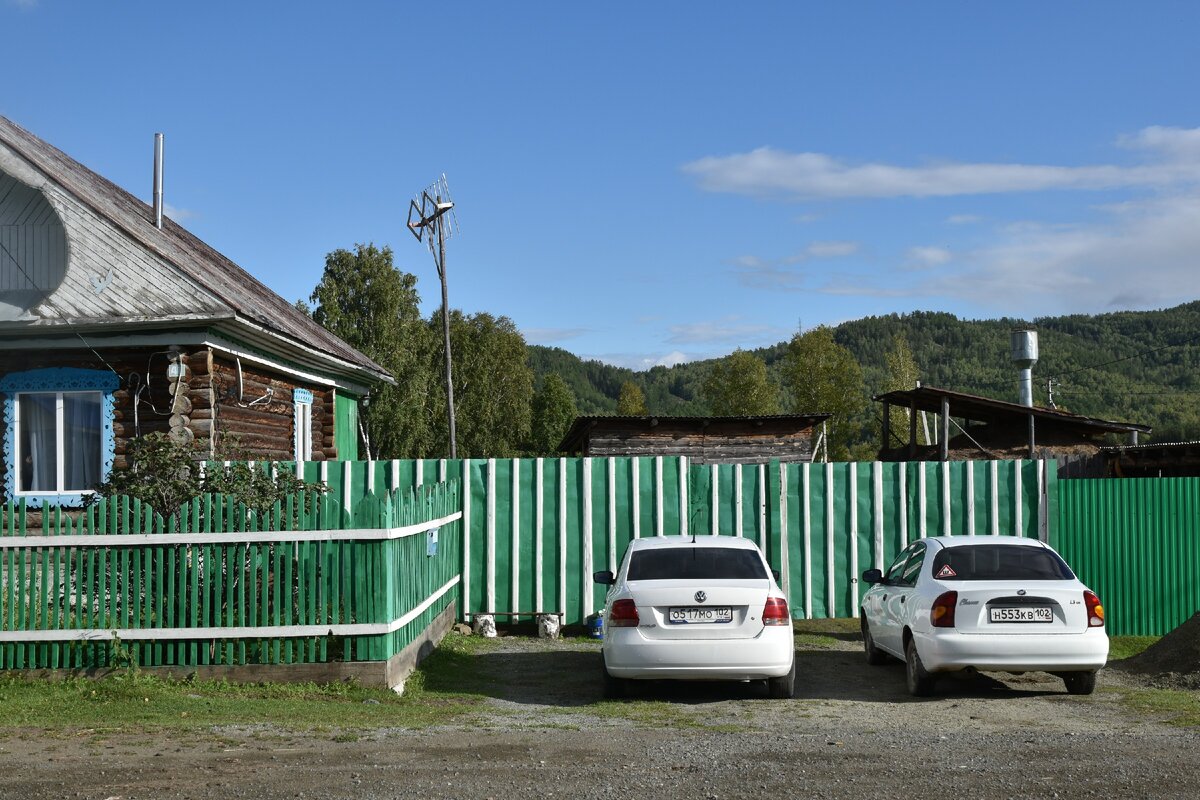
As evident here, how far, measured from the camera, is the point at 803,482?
15500 millimetres

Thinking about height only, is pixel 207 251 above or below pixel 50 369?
above

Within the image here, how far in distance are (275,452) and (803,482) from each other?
8.72m

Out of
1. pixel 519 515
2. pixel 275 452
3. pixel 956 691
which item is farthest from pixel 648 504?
pixel 275 452

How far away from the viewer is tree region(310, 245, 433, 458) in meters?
54.0

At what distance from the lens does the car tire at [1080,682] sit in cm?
1059

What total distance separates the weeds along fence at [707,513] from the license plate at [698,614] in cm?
537

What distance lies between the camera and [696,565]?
10.8 metres

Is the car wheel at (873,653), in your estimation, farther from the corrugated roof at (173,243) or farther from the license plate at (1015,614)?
the corrugated roof at (173,243)

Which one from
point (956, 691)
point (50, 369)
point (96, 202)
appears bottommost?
point (956, 691)

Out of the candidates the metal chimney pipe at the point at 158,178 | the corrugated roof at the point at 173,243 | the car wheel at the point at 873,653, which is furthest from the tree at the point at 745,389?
the car wheel at the point at 873,653

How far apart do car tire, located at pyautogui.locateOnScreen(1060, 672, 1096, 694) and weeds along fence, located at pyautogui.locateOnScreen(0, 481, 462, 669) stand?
20.2 feet

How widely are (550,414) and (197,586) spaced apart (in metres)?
77.6

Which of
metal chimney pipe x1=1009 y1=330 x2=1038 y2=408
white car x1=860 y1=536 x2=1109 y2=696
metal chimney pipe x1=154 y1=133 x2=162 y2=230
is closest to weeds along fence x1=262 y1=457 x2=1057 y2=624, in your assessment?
white car x1=860 y1=536 x2=1109 y2=696

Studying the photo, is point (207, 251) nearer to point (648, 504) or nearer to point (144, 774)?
point (648, 504)
